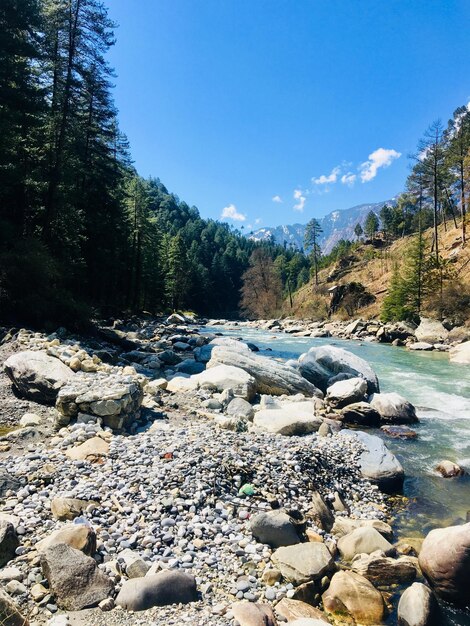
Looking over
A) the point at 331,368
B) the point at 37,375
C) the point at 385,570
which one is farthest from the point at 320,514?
the point at 331,368

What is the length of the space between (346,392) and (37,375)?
8672 mm

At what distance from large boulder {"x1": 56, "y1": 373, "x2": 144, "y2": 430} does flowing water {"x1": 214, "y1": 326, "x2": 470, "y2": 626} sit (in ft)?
17.2

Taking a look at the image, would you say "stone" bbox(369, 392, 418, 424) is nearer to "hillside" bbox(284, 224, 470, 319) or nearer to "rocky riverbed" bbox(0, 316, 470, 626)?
"rocky riverbed" bbox(0, 316, 470, 626)

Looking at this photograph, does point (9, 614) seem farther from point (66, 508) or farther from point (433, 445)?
point (433, 445)

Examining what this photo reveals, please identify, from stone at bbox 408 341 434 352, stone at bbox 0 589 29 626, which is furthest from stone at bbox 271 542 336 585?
stone at bbox 408 341 434 352

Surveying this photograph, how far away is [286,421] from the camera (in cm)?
860

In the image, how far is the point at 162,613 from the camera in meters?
3.50

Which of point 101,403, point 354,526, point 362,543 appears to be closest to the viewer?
point 362,543

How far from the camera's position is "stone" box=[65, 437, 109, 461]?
596 cm

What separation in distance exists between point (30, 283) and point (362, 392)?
12.9m

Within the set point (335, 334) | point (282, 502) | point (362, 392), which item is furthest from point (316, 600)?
point (335, 334)

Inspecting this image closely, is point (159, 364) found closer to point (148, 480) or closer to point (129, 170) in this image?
point (148, 480)

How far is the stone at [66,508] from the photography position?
181 inches

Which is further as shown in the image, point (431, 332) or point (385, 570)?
point (431, 332)
